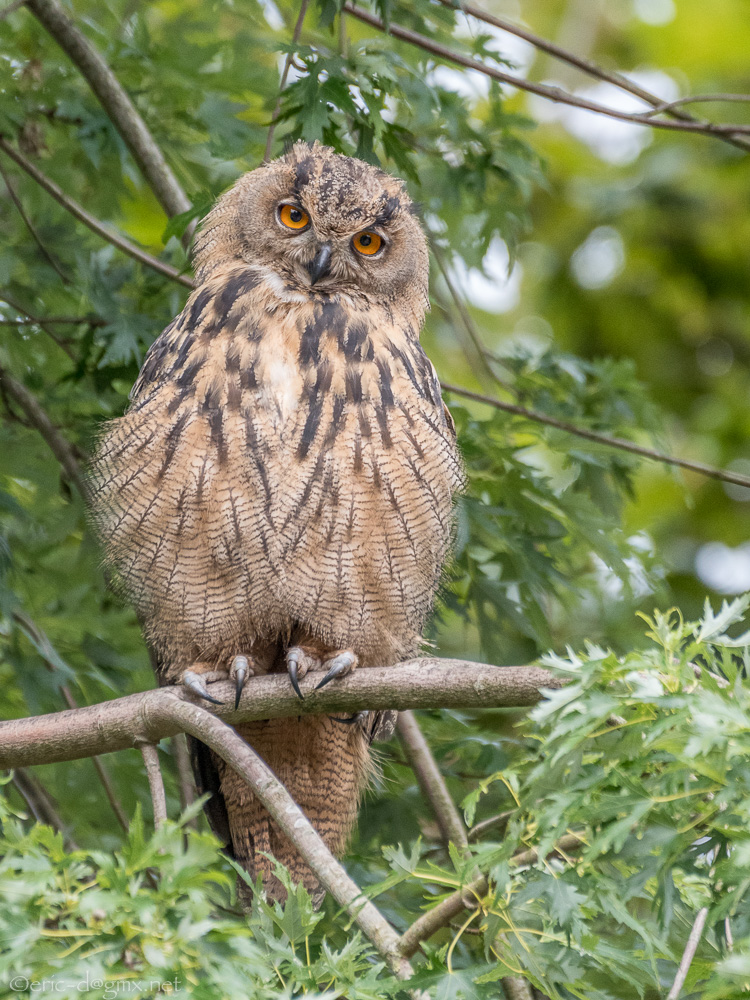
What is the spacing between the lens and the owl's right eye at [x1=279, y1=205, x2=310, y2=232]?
2938 mm

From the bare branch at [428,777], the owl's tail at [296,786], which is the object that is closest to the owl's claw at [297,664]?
the owl's tail at [296,786]

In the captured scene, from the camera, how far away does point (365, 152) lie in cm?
301

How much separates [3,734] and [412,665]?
876 millimetres

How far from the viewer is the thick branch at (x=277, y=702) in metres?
1.88

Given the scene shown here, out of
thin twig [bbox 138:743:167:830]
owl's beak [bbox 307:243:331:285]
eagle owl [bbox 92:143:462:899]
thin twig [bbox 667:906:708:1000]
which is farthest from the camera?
owl's beak [bbox 307:243:331:285]

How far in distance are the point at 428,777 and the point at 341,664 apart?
599 millimetres

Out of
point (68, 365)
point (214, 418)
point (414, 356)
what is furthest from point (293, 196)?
point (68, 365)

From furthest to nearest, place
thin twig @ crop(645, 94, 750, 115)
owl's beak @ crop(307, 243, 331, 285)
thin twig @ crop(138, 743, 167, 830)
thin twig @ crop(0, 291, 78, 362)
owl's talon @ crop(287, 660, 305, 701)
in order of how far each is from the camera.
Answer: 1. thin twig @ crop(645, 94, 750, 115)
2. thin twig @ crop(0, 291, 78, 362)
3. owl's beak @ crop(307, 243, 331, 285)
4. owl's talon @ crop(287, 660, 305, 701)
5. thin twig @ crop(138, 743, 167, 830)

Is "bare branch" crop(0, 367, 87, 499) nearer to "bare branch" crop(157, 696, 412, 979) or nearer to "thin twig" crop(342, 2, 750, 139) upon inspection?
"bare branch" crop(157, 696, 412, 979)

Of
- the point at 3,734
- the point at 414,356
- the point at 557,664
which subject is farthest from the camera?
the point at 414,356

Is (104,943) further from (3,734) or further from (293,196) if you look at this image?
(293,196)

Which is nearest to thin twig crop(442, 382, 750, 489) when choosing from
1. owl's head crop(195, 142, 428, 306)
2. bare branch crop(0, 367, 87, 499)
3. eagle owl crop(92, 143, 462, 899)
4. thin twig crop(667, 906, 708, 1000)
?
eagle owl crop(92, 143, 462, 899)

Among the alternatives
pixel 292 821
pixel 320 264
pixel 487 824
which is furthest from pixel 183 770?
pixel 320 264

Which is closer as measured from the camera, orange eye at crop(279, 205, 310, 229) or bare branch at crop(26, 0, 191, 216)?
orange eye at crop(279, 205, 310, 229)
